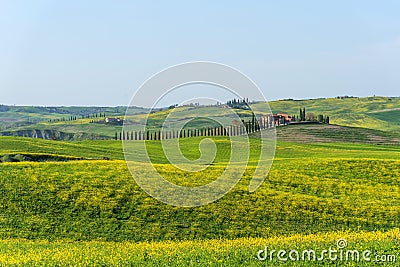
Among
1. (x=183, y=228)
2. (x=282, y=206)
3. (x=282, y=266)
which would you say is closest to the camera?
(x=282, y=266)

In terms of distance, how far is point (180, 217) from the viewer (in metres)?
35.1

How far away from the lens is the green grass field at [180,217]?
21.7 metres

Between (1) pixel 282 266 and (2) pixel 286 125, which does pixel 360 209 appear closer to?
(1) pixel 282 266

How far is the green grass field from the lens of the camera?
853 inches

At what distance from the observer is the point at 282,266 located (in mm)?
18797

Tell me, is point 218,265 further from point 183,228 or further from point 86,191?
point 86,191

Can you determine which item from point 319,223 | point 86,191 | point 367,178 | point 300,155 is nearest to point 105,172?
point 86,191

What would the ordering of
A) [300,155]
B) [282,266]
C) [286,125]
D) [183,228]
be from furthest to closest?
[286,125] < [300,155] < [183,228] < [282,266]

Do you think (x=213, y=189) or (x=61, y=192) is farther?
(x=213, y=189)

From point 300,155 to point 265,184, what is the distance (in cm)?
4235

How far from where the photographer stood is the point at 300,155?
8756cm

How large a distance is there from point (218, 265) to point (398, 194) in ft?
99.8

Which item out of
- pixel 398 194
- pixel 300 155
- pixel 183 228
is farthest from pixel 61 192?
pixel 300 155

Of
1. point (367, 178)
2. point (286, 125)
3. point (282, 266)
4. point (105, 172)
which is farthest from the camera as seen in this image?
point (286, 125)
